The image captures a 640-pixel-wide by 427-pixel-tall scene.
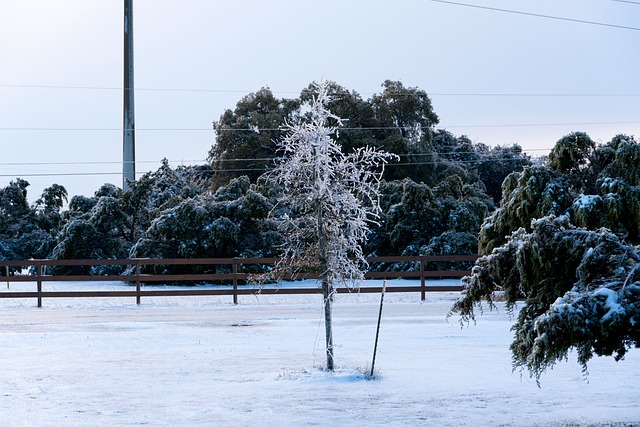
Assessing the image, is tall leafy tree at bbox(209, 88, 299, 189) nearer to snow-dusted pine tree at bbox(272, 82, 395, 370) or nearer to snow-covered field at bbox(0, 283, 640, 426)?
snow-covered field at bbox(0, 283, 640, 426)

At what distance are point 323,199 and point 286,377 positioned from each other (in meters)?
2.48

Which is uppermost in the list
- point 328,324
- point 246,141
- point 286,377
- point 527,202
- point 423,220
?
point 246,141

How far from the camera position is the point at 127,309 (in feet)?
88.8

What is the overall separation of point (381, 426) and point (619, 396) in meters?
3.35

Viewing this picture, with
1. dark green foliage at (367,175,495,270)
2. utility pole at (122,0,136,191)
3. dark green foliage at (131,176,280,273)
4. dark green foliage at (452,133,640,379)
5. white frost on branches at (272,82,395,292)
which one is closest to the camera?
dark green foliage at (452,133,640,379)

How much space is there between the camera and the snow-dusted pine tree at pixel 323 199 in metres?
13.4

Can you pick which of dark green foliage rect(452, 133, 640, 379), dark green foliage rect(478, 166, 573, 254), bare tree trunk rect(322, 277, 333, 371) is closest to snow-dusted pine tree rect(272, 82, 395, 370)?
bare tree trunk rect(322, 277, 333, 371)

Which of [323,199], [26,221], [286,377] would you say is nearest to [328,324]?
[286,377]

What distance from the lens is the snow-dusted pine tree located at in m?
13.4

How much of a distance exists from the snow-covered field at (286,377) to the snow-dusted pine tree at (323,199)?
144 cm

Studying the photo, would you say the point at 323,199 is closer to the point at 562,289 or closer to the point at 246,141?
the point at 562,289

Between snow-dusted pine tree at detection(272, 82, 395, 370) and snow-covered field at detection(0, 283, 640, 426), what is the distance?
1.44 metres

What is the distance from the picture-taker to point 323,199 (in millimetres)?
13461

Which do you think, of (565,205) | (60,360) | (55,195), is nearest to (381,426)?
(60,360)
